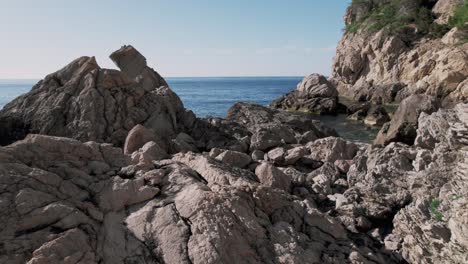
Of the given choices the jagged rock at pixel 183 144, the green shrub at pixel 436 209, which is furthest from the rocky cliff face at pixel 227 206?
the jagged rock at pixel 183 144

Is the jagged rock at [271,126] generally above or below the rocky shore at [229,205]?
below

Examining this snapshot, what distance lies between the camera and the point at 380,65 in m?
52.9

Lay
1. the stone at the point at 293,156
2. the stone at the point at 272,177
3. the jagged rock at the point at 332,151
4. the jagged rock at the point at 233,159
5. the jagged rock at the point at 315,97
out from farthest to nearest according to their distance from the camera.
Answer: the jagged rock at the point at 315,97 → the jagged rock at the point at 332,151 → the stone at the point at 293,156 → the jagged rock at the point at 233,159 → the stone at the point at 272,177

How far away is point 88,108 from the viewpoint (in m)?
16.8

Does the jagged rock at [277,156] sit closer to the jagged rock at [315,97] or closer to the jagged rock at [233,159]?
the jagged rock at [233,159]

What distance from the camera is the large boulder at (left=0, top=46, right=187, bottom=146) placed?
1647 centimetres

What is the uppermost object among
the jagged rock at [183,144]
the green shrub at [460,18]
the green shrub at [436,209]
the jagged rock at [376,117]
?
the green shrub at [460,18]

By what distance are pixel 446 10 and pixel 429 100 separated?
145 feet

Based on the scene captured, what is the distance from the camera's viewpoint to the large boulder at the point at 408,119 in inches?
578

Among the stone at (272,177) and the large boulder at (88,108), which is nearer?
the stone at (272,177)

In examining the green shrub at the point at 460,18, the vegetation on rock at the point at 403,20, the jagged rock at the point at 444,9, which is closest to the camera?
the green shrub at the point at 460,18

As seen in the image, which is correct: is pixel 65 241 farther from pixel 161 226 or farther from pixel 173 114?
pixel 173 114

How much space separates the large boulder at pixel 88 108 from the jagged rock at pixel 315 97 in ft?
81.5

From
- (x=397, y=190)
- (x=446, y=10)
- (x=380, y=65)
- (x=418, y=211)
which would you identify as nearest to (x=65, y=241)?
(x=418, y=211)
